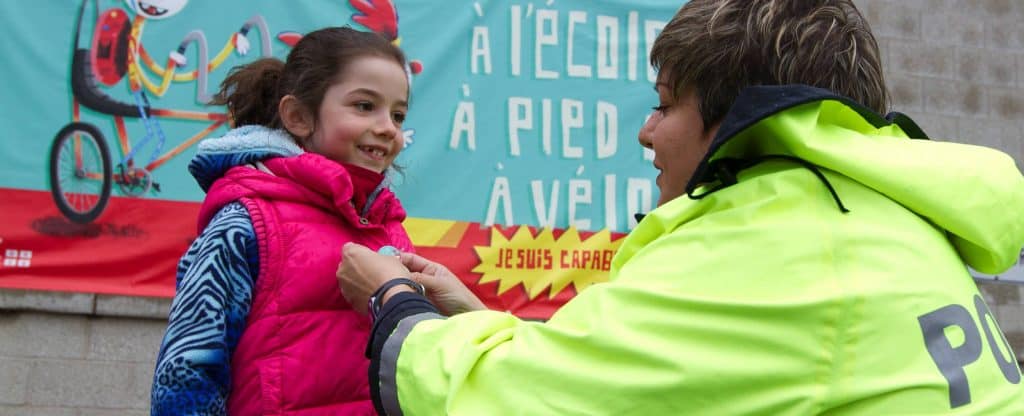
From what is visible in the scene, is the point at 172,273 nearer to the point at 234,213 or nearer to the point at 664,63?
the point at 234,213

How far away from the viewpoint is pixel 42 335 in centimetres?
414

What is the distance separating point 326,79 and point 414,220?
7.76 ft

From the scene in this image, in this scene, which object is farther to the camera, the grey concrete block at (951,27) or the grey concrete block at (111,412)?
the grey concrete block at (951,27)

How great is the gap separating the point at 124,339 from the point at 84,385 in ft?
0.79

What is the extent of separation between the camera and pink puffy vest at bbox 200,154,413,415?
1686mm

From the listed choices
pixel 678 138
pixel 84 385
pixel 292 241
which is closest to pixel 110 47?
pixel 84 385

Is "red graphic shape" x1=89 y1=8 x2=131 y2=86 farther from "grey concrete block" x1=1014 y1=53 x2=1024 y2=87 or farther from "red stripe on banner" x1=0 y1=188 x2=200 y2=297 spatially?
"grey concrete block" x1=1014 y1=53 x2=1024 y2=87

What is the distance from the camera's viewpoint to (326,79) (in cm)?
194

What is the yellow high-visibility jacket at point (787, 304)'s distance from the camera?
3.75 ft

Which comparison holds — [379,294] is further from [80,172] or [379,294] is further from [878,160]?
[80,172]

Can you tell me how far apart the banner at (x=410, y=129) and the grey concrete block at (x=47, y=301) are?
79 millimetres

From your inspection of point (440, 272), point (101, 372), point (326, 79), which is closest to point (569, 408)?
point (440, 272)

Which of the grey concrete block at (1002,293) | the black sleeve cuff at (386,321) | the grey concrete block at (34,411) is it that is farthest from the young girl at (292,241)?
the grey concrete block at (1002,293)

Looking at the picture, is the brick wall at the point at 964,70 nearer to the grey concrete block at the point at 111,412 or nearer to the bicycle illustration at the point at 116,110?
the bicycle illustration at the point at 116,110
